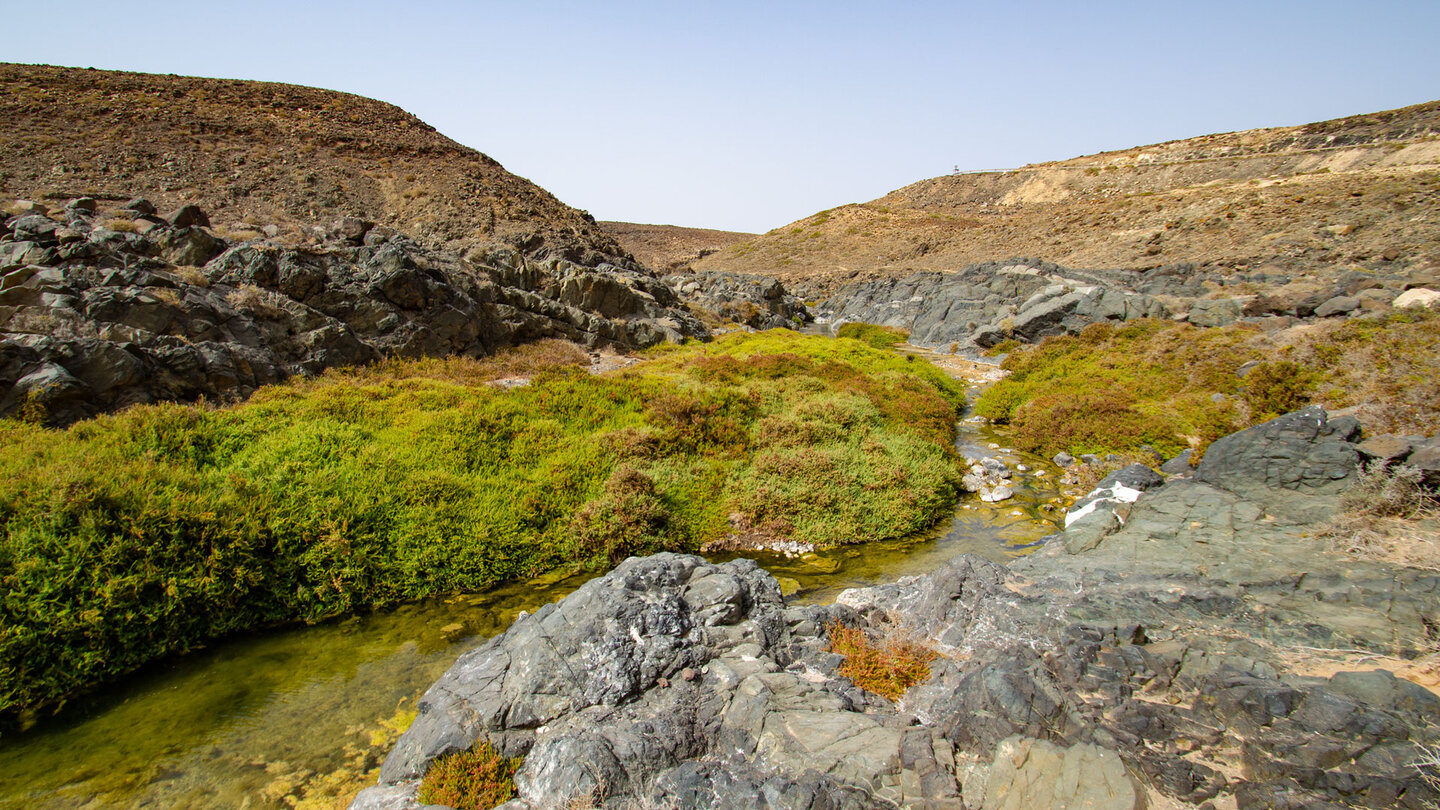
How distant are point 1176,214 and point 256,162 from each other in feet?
226

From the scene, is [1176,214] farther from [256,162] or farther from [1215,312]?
[256,162]

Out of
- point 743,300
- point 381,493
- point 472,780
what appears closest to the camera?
point 472,780

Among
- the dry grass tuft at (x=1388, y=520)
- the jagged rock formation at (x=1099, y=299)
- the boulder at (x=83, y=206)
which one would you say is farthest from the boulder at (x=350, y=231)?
the jagged rock formation at (x=1099, y=299)

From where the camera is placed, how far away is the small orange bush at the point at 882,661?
6.12 metres

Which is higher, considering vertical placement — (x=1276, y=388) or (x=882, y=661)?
(x=1276, y=388)

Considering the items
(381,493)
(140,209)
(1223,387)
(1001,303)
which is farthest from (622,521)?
(1001,303)

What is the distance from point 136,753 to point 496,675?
144 inches

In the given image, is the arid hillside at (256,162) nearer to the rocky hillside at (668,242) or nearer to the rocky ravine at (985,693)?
the rocky ravine at (985,693)

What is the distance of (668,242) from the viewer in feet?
372

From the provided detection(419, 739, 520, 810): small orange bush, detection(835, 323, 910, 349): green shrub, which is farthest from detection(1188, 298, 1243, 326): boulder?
detection(419, 739, 520, 810): small orange bush

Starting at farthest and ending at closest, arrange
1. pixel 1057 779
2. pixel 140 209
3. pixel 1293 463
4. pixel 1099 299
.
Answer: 1. pixel 1099 299
2. pixel 140 209
3. pixel 1293 463
4. pixel 1057 779

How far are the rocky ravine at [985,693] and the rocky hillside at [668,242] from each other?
79.7 meters

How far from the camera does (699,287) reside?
173ft

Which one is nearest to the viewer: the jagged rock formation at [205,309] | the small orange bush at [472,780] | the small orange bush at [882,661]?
the small orange bush at [472,780]
